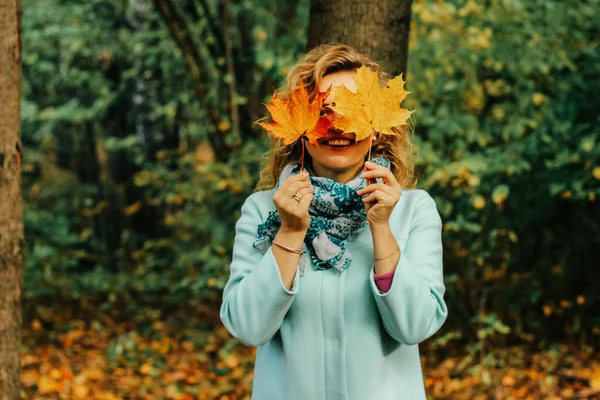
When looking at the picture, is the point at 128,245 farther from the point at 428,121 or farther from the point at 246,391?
the point at 428,121

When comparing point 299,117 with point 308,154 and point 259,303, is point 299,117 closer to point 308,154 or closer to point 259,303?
point 308,154

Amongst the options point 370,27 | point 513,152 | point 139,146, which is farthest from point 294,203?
point 139,146

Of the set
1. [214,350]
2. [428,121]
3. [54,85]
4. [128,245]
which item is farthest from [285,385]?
[54,85]

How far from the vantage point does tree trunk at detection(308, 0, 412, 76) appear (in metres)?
2.68

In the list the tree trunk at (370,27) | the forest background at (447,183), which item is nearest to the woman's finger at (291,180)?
the tree trunk at (370,27)

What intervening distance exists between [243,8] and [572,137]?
94.6 inches

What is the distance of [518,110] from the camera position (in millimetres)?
4398

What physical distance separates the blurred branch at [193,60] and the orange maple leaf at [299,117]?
3.11 meters

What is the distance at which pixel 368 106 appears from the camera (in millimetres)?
1687

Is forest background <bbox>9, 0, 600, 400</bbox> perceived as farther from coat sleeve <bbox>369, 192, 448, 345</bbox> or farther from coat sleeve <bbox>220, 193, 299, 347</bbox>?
coat sleeve <bbox>220, 193, 299, 347</bbox>

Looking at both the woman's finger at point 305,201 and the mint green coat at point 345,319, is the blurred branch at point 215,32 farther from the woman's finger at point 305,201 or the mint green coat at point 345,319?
the woman's finger at point 305,201

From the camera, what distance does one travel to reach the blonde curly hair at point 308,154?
187 cm

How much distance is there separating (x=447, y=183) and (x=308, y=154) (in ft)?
8.23

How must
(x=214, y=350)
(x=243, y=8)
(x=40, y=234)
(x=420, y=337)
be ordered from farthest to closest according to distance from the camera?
A: 1. (x=40, y=234)
2. (x=214, y=350)
3. (x=243, y=8)
4. (x=420, y=337)
